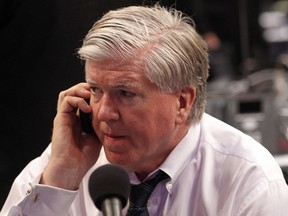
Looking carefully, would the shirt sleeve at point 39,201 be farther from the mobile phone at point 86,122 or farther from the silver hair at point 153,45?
the silver hair at point 153,45

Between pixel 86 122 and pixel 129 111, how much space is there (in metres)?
0.22

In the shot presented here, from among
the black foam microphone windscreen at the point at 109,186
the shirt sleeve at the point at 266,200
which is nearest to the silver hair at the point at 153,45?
the shirt sleeve at the point at 266,200

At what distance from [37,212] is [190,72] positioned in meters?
0.53

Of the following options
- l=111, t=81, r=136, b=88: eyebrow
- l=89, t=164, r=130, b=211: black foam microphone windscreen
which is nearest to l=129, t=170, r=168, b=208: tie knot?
l=111, t=81, r=136, b=88: eyebrow

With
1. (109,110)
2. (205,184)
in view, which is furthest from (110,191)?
(205,184)

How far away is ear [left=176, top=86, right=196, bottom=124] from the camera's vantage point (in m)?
1.86

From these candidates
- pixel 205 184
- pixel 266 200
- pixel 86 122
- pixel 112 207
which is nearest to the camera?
pixel 112 207

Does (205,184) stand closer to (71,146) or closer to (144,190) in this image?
(144,190)

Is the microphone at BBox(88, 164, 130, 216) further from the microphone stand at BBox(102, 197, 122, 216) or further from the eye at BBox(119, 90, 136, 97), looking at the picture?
the eye at BBox(119, 90, 136, 97)

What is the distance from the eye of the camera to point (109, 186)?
50.1 inches

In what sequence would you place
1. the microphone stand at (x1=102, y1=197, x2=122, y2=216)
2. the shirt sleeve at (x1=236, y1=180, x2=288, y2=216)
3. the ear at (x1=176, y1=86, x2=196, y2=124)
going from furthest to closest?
the ear at (x1=176, y1=86, x2=196, y2=124) < the shirt sleeve at (x1=236, y1=180, x2=288, y2=216) < the microphone stand at (x1=102, y1=197, x2=122, y2=216)

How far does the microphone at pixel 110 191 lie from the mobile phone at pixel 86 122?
62 cm

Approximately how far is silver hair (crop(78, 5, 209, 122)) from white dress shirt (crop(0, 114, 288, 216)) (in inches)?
7.4

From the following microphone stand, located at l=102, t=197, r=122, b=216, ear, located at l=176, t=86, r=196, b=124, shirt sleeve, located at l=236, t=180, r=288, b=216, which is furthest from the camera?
ear, located at l=176, t=86, r=196, b=124
